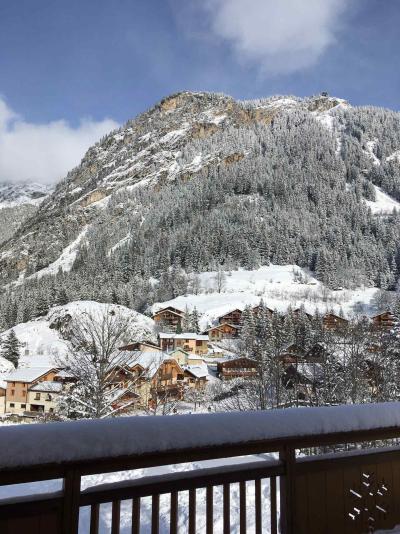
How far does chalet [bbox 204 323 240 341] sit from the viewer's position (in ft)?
229

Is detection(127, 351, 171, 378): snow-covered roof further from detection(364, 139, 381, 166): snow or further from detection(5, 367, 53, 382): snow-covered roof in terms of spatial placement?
detection(364, 139, 381, 166): snow

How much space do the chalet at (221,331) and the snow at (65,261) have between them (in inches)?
3233

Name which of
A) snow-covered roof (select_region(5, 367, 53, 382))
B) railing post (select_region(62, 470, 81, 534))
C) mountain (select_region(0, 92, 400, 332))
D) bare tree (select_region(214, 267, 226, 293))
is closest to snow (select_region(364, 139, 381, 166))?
mountain (select_region(0, 92, 400, 332))

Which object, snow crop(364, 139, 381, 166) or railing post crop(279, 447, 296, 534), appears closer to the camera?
railing post crop(279, 447, 296, 534)

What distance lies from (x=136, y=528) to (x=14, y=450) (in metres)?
0.90

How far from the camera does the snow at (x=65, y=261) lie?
471 ft

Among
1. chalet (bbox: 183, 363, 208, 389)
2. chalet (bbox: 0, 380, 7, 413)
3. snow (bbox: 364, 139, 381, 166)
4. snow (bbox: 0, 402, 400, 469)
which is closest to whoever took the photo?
snow (bbox: 0, 402, 400, 469)

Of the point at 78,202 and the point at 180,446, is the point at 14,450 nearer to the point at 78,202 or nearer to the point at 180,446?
the point at 180,446

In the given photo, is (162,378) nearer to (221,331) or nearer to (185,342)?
(185,342)

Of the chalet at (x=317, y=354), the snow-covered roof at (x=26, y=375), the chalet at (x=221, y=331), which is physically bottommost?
the snow-covered roof at (x=26, y=375)

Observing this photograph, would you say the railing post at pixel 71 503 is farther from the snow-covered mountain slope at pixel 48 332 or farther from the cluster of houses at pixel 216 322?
the cluster of houses at pixel 216 322

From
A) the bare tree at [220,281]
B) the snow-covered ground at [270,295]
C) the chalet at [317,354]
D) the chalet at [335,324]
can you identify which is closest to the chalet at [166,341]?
the snow-covered ground at [270,295]

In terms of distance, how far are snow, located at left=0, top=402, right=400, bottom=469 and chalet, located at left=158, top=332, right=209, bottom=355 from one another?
55.8 m

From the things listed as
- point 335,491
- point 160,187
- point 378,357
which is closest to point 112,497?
point 335,491
